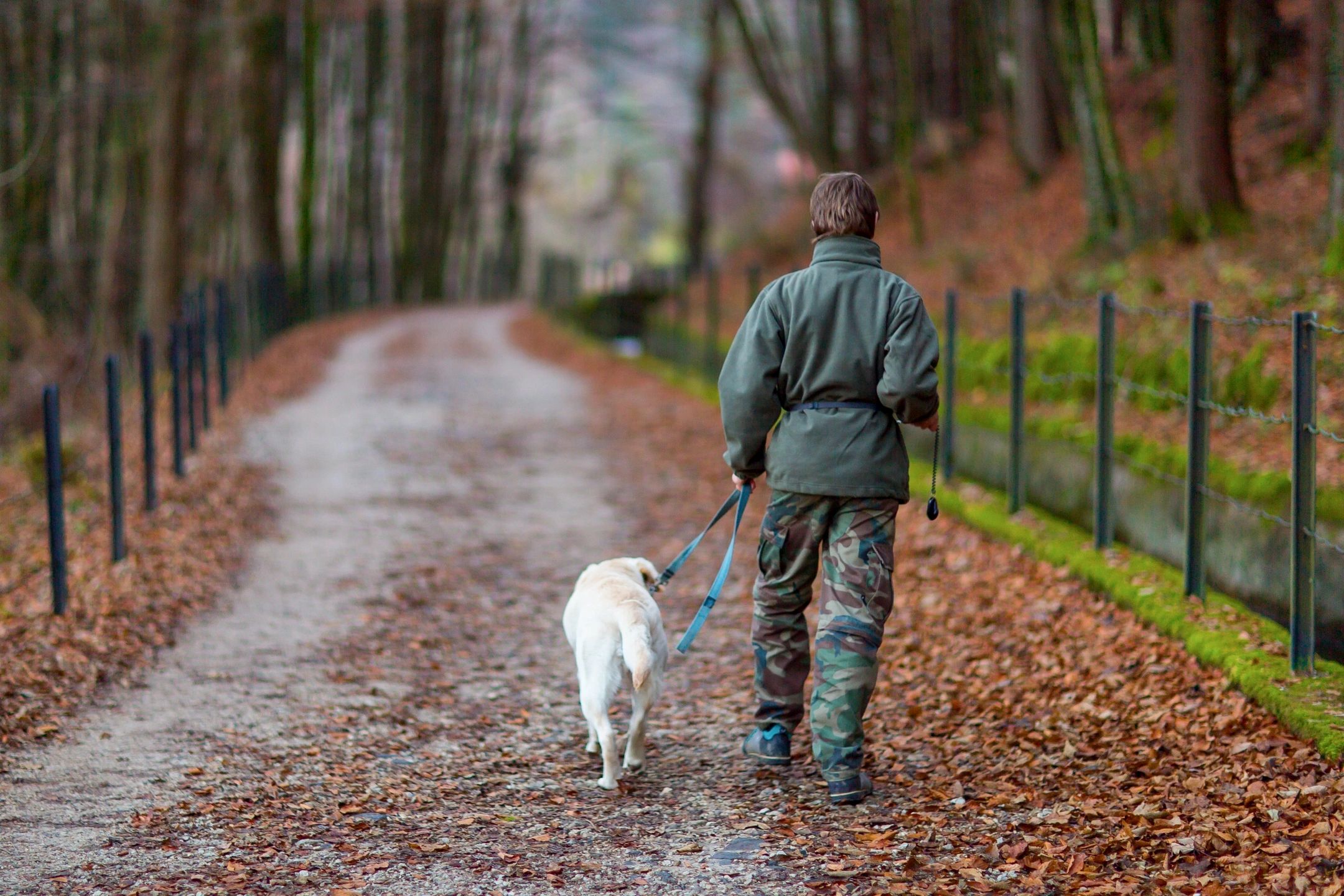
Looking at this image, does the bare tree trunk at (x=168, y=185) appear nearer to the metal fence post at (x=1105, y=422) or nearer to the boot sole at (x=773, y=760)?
the metal fence post at (x=1105, y=422)

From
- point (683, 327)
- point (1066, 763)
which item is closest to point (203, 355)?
point (683, 327)

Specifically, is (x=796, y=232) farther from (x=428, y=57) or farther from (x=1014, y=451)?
(x=1014, y=451)

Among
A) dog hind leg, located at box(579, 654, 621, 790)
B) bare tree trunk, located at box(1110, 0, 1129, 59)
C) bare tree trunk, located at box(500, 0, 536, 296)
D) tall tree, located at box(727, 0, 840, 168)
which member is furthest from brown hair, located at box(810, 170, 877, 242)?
bare tree trunk, located at box(500, 0, 536, 296)

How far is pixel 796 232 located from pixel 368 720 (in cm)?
2223

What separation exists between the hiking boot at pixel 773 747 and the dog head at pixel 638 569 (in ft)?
2.37

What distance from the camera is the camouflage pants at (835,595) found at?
482cm

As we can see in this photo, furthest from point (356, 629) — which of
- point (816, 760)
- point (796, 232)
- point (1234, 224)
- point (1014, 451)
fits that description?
point (796, 232)

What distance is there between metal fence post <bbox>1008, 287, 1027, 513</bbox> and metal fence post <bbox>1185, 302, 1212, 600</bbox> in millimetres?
2268

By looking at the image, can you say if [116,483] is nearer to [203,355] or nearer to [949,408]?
[203,355]

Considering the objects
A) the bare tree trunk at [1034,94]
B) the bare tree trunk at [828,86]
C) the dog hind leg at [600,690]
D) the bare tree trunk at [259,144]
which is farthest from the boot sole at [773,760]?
the bare tree trunk at [259,144]

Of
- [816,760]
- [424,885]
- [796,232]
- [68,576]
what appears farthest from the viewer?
[796,232]

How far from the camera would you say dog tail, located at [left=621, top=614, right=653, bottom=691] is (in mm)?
4656

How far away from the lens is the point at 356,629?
24.1 ft

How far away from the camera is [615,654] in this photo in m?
4.79
